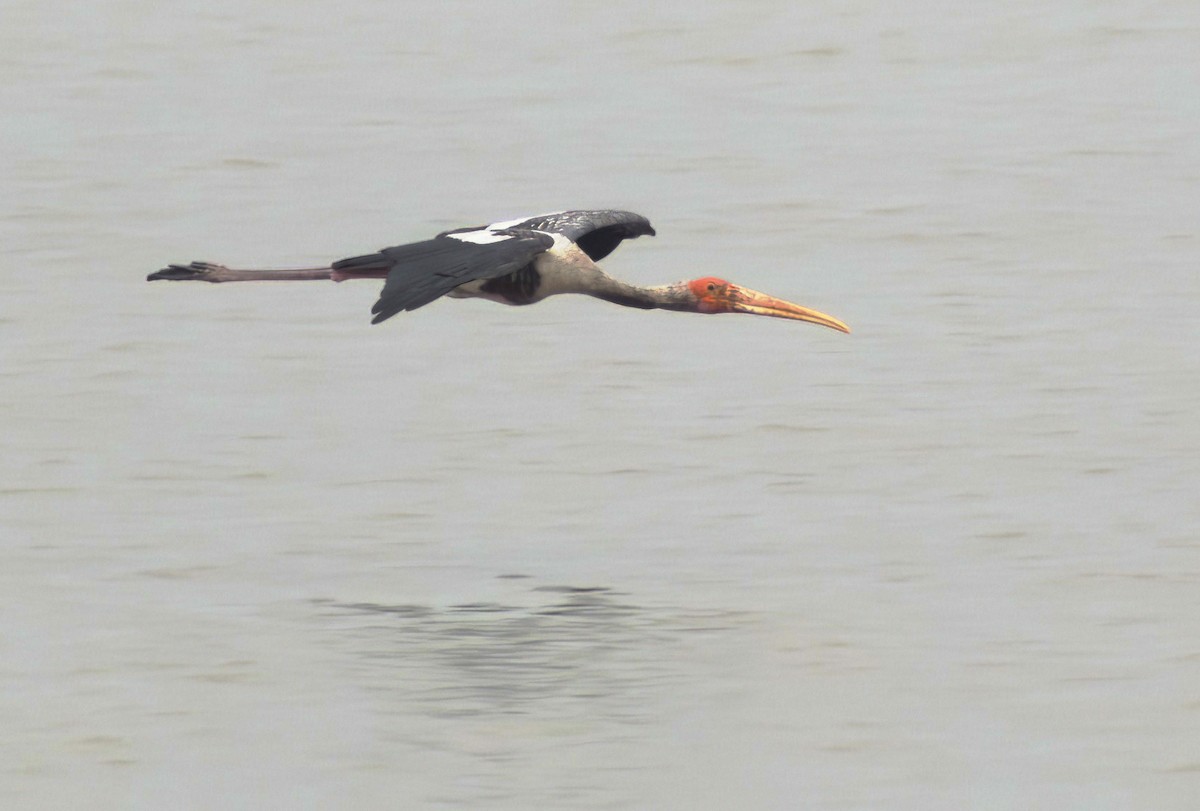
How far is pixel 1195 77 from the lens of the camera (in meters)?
43.1

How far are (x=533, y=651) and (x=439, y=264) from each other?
2795mm

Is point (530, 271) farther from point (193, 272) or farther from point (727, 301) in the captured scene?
point (193, 272)

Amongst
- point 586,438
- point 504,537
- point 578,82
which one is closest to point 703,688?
point 504,537

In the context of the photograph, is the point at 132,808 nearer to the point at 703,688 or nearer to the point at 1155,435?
the point at 703,688

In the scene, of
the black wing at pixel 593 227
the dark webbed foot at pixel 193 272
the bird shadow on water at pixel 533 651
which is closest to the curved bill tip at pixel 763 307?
the black wing at pixel 593 227

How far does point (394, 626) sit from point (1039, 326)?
11613 mm

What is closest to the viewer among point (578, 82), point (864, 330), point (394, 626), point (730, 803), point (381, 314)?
point (730, 803)

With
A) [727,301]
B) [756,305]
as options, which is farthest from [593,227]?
[756,305]

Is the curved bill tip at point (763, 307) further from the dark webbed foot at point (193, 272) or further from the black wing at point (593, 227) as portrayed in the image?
the dark webbed foot at point (193, 272)

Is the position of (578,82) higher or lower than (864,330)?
higher

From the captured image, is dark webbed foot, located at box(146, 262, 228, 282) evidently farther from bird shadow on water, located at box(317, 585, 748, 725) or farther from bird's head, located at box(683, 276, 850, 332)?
bird's head, located at box(683, 276, 850, 332)

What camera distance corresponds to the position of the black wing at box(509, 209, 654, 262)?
22.2m

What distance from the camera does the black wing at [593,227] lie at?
22.2 metres

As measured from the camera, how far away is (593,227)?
22406 mm
